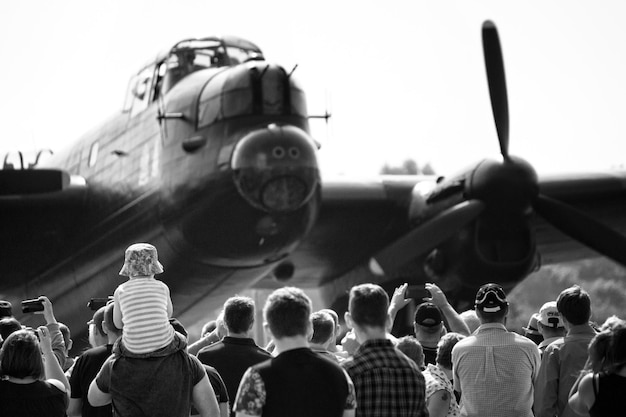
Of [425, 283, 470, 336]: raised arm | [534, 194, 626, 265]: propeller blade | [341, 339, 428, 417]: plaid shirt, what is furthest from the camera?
[534, 194, 626, 265]: propeller blade

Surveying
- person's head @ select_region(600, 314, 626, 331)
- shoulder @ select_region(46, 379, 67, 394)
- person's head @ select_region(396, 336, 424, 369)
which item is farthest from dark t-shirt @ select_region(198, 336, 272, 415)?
person's head @ select_region(600, 314, 626, 331)

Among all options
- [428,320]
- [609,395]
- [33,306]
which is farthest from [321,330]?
[609,395]

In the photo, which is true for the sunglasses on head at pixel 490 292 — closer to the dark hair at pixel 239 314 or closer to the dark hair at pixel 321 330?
the dark hair at pixel 321 330

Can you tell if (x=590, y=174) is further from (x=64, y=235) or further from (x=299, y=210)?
(x=64, y=235)

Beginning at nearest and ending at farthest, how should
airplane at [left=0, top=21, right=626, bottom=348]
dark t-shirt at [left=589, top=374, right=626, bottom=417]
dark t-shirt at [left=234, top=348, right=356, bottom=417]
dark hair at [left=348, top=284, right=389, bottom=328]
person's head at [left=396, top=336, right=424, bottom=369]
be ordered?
dark t-shirt at [left=234, top=348, right=356, bottom=417], dark t-shirt at [left=589, top=374, right=626, bottom=417], dark hair at [left=348, top=284, right=389, bottom=328], person's head at [left=396, top=336, right=424, bottom=369], airplane at [left=0, top=21, right=626, bottom=348]

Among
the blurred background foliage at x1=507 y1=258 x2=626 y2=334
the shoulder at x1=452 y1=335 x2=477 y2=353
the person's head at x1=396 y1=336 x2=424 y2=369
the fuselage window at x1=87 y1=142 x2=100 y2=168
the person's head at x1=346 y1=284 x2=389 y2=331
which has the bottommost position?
the blurred background foliage at x1=507 y1=258 x2=626 y2=334

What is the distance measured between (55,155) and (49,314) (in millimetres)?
11754

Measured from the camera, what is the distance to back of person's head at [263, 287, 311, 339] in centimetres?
489

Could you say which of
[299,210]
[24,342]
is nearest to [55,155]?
[299,210]

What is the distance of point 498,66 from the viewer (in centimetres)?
1609

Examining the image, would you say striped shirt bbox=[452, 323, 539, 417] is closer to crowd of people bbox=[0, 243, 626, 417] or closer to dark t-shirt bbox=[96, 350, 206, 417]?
crowd of people bbox=[0, 243, 626, 417]

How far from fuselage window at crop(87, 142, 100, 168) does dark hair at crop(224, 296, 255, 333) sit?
9.82m

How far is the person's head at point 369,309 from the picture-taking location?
17.5ft

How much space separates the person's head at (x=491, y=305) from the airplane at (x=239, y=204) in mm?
6033
